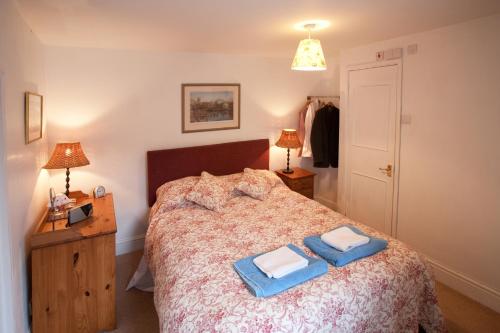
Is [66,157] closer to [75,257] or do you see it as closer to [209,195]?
[75,257]

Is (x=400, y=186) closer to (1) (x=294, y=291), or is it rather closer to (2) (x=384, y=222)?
(2) (x=384, y=222)

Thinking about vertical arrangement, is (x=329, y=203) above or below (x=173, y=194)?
below

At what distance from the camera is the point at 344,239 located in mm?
2117

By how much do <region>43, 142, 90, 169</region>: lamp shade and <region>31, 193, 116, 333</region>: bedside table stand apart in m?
0.51

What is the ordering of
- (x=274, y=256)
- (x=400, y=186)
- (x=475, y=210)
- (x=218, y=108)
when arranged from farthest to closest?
(x=218, y=108)
(x=400, y=186)
(x=475, y=210)
(x=274, y=256)

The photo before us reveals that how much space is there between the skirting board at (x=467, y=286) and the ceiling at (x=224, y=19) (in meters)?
2.11

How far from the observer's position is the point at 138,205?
3.45m

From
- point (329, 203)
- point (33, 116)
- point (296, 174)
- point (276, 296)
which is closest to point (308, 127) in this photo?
point (296, 174)

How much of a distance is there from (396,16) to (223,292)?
86.3 inches

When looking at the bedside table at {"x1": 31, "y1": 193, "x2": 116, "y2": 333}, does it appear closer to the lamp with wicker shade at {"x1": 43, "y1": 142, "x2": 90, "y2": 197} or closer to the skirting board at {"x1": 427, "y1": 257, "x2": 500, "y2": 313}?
the lamp with wicker shade at {"x1": 43, "y1": 142, "x2": 90, "y2": 197}

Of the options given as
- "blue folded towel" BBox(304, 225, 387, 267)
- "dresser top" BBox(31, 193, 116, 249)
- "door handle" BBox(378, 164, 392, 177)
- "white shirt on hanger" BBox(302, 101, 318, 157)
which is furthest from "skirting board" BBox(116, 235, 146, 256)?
"door handle" BBox(378, 164, 392, 177)

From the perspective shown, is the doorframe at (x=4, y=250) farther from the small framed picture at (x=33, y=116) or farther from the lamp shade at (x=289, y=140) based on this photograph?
the lamp shade at (x=289, y=140)

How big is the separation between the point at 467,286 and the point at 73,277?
3.11 metres

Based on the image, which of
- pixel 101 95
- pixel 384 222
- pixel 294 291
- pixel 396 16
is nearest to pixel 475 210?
pixel 384 222
